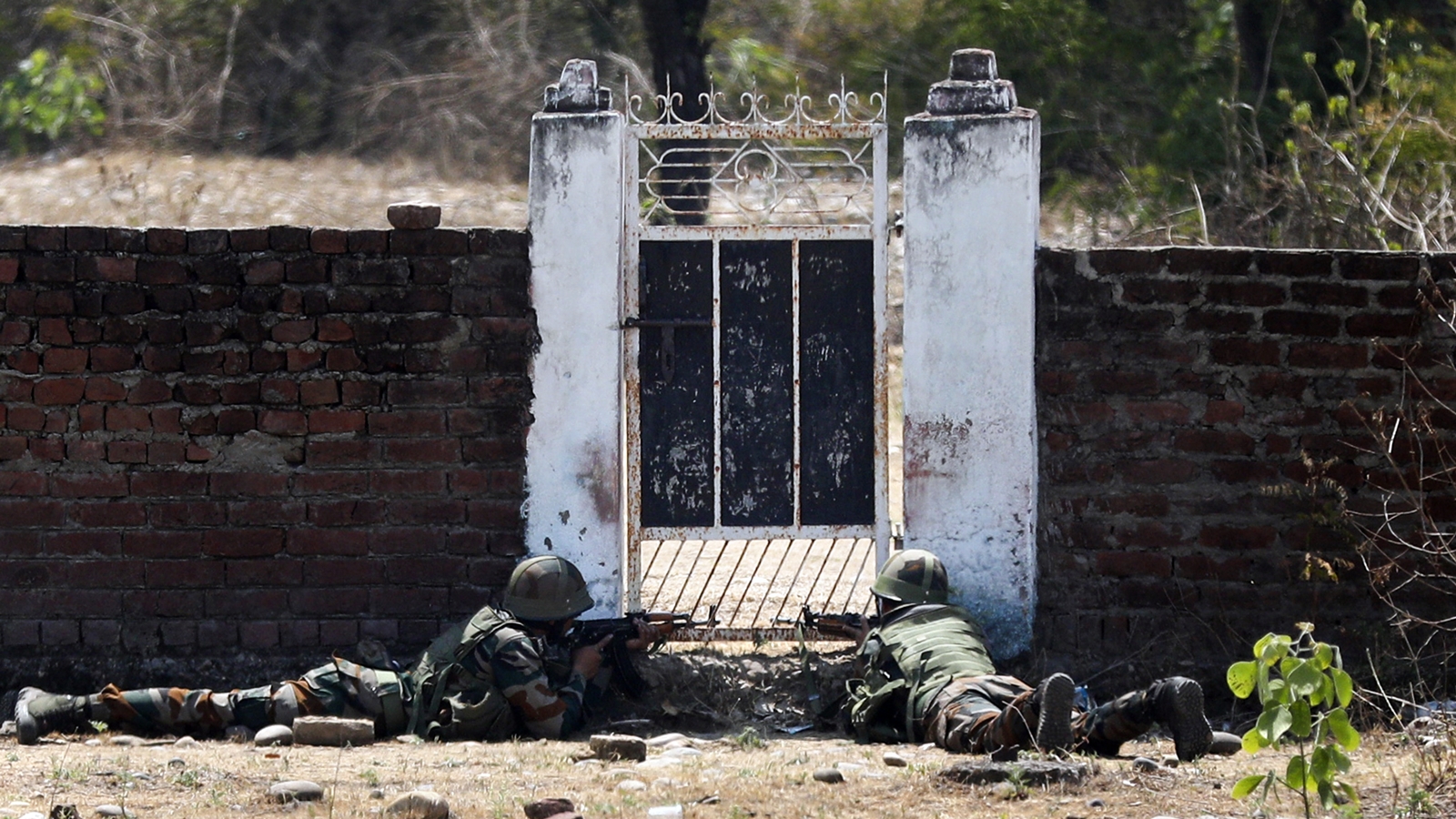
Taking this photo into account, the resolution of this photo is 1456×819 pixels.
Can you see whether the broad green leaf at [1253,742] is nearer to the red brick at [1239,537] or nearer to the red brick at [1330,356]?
the red brick at [1239,537]

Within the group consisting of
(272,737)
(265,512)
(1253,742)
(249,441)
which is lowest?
(272,737)

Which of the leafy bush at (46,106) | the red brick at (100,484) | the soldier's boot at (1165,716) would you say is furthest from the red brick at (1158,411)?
the leafy bush at (46,106)

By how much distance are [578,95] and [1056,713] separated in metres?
2.56

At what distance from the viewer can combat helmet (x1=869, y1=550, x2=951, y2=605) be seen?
507cm

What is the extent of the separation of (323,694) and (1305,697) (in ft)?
9.87

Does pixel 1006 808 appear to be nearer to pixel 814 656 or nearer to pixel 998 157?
pixel 814 656

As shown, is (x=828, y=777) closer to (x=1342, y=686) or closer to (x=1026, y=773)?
(x=1026, y=773)

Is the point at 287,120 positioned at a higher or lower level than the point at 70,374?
higher

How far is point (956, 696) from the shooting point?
4602 millimetres

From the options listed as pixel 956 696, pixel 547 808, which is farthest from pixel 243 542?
Answer: pixel 956 696

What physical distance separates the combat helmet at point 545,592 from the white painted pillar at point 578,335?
18 cm

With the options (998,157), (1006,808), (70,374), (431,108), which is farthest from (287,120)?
(1006,808)

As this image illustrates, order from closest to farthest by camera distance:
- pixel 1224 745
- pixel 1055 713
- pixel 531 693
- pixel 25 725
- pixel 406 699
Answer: pixel 1055 713, pixel 1224 745, pixel 25 725, pixel 531 693, pixel 406 699

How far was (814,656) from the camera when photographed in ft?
17.7
